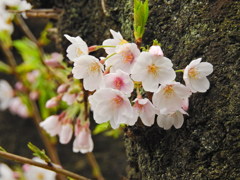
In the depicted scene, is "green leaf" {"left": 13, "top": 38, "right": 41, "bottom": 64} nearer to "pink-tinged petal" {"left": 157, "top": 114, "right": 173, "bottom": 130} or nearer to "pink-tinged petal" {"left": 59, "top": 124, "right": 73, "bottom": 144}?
"pink-tinged petal" {"left": 59, "top": 124, "right": 73, "bottom": 144}

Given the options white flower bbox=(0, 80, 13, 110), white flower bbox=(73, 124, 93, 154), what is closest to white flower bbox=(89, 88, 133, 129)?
white flower bbox=(73, 124, 93, 154)

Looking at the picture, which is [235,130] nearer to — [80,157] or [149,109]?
[149,109]

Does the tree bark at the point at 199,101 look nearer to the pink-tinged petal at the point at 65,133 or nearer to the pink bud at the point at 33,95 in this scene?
the pink-tinged petal at the point at 65,133

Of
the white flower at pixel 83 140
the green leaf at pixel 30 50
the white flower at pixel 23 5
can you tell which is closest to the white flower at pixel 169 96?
the white flower at pixel 83 140

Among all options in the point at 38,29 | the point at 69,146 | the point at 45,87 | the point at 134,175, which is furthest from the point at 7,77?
the point at 134,175

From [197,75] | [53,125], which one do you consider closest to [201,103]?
[197,75]
